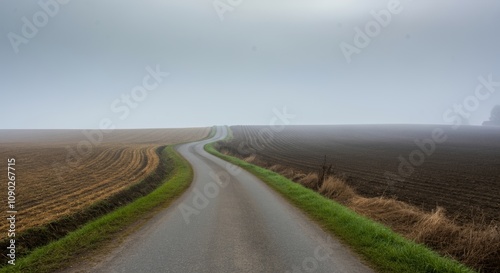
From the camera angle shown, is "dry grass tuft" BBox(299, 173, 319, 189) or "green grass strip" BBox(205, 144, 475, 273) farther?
"dry grass tuft" BBox(299, 173, 319, 189)

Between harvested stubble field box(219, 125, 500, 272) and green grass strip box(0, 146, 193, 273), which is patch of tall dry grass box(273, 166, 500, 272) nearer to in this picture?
harvested stubble field box(219, 125, 500, 272)

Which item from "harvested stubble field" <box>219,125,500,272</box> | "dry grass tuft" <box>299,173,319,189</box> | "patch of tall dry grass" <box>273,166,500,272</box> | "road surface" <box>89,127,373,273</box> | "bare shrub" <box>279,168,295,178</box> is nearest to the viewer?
"road surface" <box>89,127,373,273</box>

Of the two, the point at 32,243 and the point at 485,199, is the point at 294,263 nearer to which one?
the point at 32,243

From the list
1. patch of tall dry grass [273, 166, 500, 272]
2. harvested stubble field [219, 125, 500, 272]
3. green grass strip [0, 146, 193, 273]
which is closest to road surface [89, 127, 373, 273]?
green grass strip [0, 146, 193, 273]

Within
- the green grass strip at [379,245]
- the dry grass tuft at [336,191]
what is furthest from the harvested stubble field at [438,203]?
the green grass strip at [379,245]

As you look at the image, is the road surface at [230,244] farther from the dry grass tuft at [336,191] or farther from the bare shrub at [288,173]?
the bare shrub at [288,173]

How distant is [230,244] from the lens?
314 inches

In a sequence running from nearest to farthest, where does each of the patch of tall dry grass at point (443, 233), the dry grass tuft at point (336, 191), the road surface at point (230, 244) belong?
the road surface at point (230, 244) → the patch of tall dry grass at point (443, 233) → the dry grass tuft at point (336, 191)

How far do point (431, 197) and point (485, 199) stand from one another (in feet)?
10.4

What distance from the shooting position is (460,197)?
1862 centimetres

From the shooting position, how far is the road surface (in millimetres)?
6555

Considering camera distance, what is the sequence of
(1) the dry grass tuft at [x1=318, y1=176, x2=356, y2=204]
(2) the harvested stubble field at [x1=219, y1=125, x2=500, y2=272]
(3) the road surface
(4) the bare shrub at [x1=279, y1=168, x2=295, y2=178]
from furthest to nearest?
(4) the bare shrub at [x1=279, y1=168, x2=295, y2=178] → (1) the dry grass tuft at [x1=318, y1=176, x2=356, y2=204] → (2) the harvested stubble field at [x1=219, y1=125, x2=500, y2=272] → (3) the road surface

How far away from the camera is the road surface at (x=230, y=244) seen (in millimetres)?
6555

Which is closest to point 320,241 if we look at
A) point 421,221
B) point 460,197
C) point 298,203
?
point 421,221
